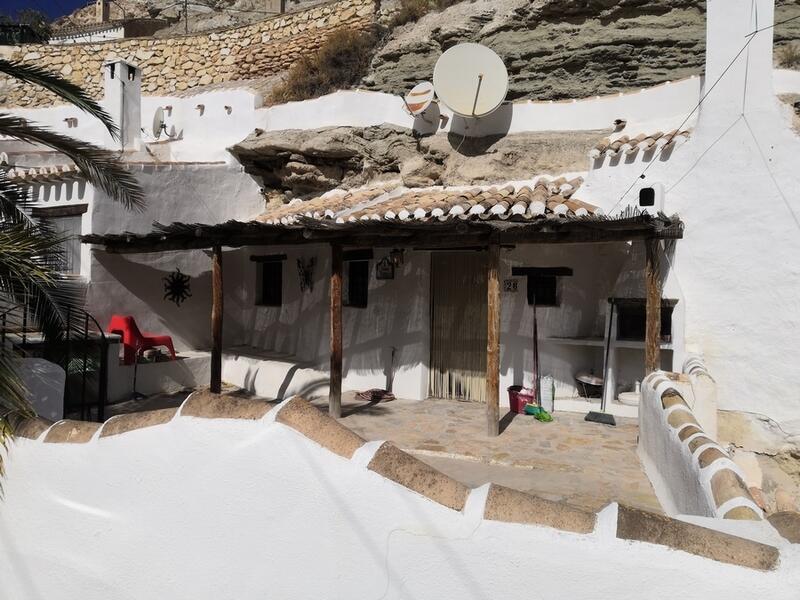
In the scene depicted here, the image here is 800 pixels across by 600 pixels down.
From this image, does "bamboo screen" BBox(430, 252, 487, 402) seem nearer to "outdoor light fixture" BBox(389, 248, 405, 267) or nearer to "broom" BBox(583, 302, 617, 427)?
"outdoor light fixture" BBox(389, 248, 405, 267)

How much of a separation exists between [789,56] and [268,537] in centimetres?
1262

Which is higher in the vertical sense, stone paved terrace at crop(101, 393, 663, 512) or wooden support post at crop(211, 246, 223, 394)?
wooden support post at crop(211, 246, 223, 394)

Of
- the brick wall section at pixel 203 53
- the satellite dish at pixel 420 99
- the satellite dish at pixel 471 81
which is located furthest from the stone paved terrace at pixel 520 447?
the brick wall section at pixel 203 53

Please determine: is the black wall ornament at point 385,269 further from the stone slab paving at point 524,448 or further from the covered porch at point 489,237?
the stone slab paving at point 524,448

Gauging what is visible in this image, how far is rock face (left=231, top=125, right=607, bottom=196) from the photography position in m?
10.2

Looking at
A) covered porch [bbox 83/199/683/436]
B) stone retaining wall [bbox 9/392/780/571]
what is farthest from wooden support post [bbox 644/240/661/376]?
stone retaining wall [bbox 9/392/780/571]

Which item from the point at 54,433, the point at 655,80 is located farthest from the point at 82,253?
the point at 655,80

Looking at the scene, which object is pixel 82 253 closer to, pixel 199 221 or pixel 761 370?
pixel 199 221

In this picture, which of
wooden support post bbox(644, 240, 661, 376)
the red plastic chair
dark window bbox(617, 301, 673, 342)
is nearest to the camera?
wooden support post bbox(644, 240, 661, 376)

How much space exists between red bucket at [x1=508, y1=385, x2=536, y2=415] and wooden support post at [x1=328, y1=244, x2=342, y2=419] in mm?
2658

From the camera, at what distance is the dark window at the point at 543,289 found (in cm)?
888

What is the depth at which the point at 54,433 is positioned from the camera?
338 centimetres

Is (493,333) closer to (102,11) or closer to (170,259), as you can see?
(170,259)

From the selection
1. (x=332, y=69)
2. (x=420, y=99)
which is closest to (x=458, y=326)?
(x=420, y=99)
